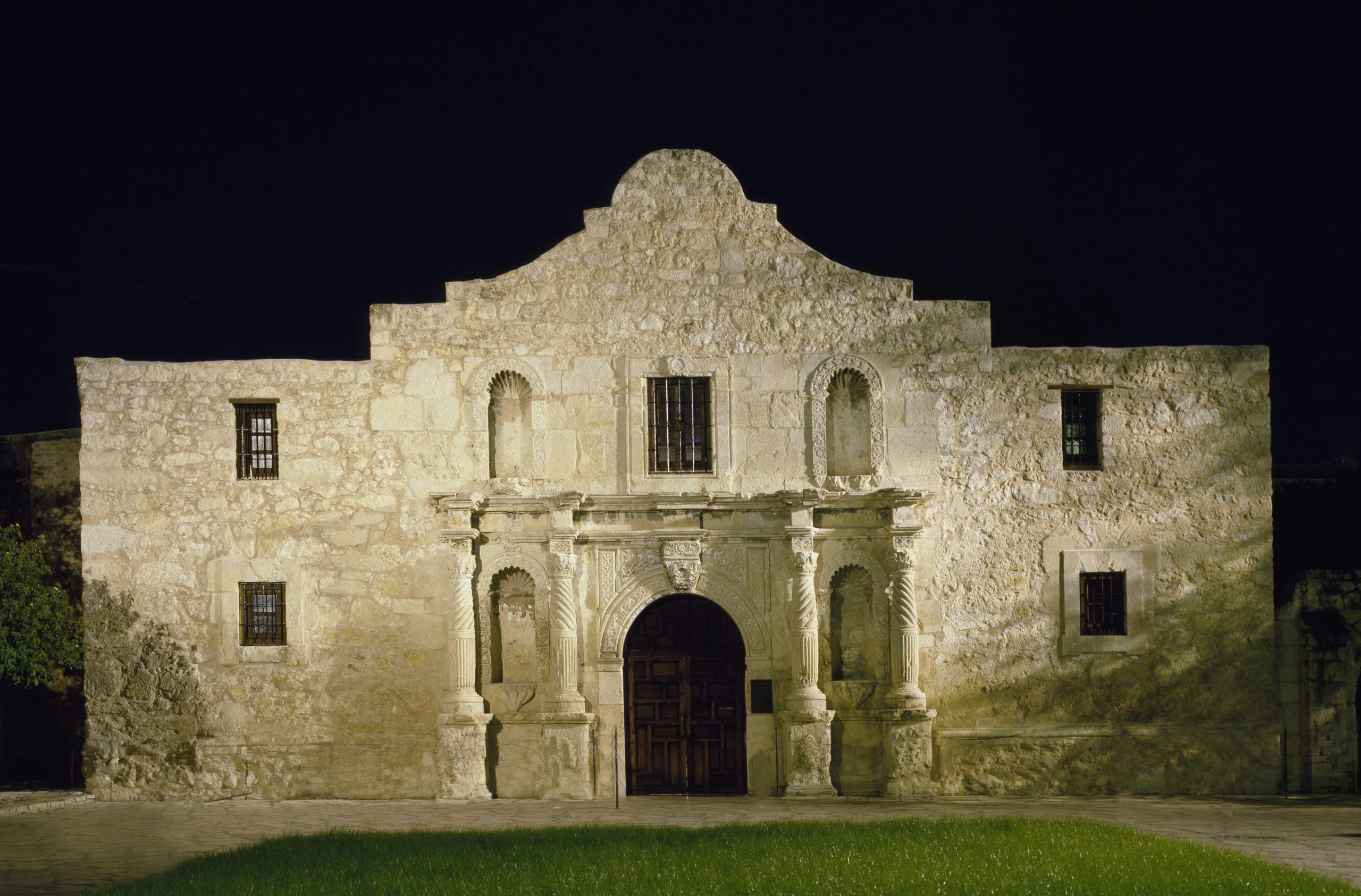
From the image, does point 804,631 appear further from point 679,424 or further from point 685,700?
point 679,424

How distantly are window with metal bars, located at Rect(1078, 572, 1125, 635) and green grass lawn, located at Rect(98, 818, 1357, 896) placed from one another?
4689 millimetres

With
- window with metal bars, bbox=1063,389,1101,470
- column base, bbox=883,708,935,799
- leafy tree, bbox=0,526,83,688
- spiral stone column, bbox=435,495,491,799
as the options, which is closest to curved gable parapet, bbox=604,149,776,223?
spiral stone column, bbox=435,495,491,799

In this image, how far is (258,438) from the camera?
18.4 meters

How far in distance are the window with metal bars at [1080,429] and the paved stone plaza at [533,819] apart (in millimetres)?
4398

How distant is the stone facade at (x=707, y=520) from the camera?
58.4 ft

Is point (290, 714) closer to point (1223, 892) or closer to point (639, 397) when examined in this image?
point (639, 397)

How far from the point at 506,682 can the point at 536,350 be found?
4.35m

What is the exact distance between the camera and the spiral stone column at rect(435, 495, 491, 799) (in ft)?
56.6

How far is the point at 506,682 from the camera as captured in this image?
58.9 ft

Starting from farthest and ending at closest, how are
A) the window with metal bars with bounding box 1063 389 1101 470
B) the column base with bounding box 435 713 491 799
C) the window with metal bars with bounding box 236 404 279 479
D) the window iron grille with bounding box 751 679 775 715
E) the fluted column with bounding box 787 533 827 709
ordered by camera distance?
the window with metal bars with bounding box 1063 389 1101 470
the window with metal bars with bounding box 236 404 279 479
the window iron grille with bounding box 751 679 775 715
the fluted column with bounding box 787 533 827 709
the column base with bounding box 435 713 491 799

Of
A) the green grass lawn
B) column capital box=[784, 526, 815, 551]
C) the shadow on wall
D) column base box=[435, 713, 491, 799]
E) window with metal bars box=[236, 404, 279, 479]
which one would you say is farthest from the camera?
window with metal bars box=[236, 404, 279, 479]

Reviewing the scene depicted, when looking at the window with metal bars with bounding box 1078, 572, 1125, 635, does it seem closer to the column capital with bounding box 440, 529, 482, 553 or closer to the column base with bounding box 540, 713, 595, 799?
the column base with bounding box 540, 713, 595, 799

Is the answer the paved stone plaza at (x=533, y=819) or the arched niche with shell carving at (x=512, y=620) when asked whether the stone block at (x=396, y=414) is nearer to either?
the arched niche with shell carving at (x=512, y=620)

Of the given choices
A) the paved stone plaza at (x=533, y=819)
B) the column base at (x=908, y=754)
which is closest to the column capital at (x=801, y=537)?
the column base at (x=908, y=754)
